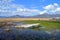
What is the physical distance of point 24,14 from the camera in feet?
15.5

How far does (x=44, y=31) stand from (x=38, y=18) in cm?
48

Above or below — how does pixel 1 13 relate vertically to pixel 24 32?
above

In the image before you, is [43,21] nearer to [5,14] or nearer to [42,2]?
[42,2]

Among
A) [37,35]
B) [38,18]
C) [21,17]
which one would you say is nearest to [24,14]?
[21,17]

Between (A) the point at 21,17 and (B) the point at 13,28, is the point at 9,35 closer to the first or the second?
(B) the point at 13,28

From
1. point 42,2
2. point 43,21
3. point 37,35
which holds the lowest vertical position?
point 37,35

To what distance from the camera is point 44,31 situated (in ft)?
15.0

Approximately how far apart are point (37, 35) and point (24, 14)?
2.78 feet

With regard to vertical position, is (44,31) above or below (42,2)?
below

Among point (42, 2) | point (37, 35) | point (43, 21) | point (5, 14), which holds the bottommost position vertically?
point (37, 35)

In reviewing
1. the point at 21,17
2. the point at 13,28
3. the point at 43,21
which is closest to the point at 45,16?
the point at 43,21

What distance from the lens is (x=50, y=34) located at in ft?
15.0

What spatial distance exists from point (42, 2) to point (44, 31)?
988 mm

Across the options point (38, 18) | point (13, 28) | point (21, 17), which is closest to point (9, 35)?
point (13, 28)
